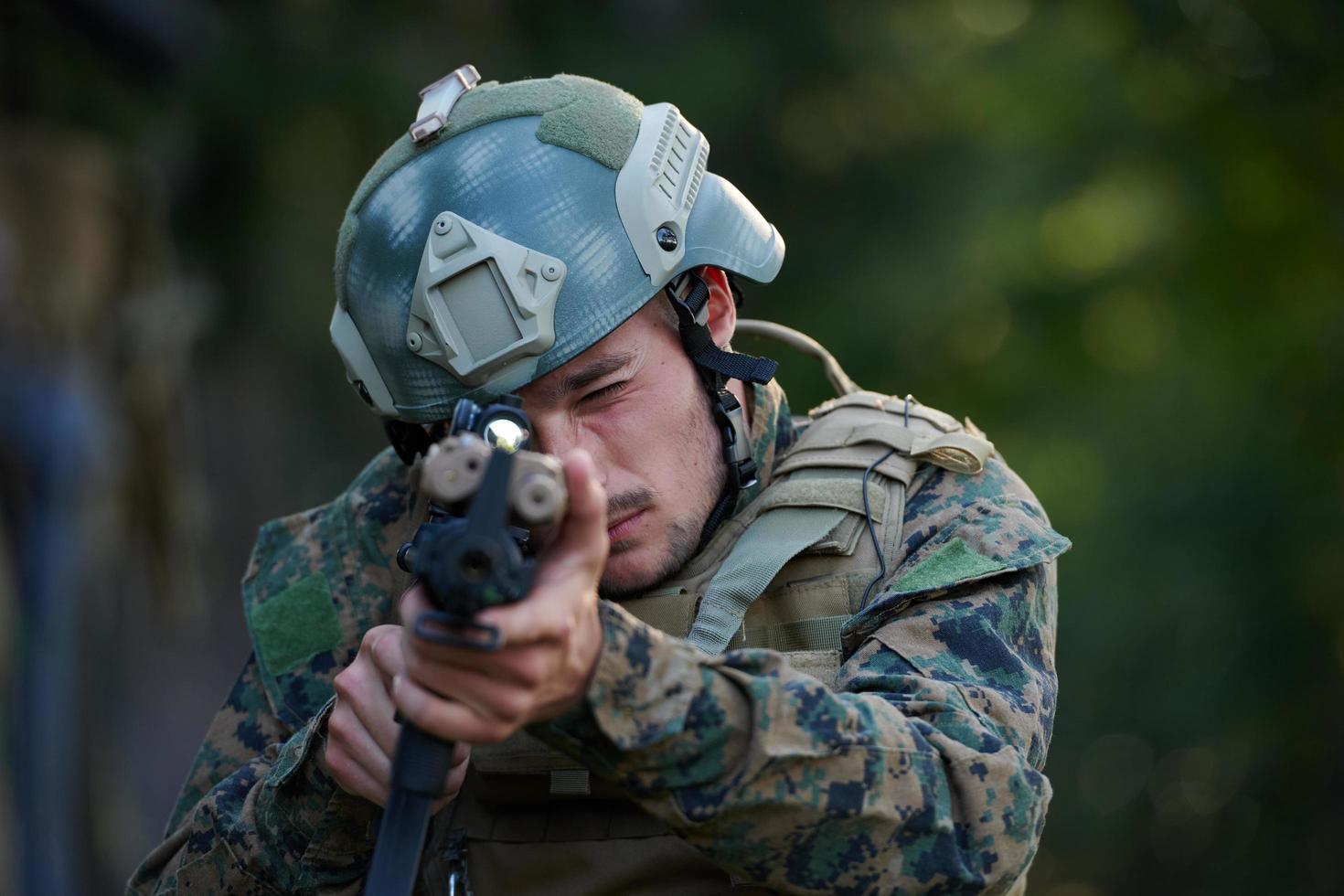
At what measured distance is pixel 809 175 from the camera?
9.91 metres

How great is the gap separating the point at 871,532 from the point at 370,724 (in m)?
1.01

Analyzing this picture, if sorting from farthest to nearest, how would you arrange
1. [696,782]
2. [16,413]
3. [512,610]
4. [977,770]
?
1. [16,413]
2. [977,770]
3. [696,782]
4. [512,610]

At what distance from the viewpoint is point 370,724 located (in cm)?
254

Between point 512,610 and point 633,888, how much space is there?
3.71ft

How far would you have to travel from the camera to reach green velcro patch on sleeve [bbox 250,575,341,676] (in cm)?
329

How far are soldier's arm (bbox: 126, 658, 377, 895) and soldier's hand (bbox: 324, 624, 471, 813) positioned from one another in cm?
17

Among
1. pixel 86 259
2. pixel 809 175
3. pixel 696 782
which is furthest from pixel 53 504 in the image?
pixel 696 782

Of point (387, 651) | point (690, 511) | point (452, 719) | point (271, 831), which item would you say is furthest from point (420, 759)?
point (690, 511)

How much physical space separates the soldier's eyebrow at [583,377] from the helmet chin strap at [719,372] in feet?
0.68

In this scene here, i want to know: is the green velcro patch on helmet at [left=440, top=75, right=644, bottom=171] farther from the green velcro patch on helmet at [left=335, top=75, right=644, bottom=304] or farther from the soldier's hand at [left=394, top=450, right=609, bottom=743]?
the soldier's hand at [left=394, top=450, right=609, bottom=743]

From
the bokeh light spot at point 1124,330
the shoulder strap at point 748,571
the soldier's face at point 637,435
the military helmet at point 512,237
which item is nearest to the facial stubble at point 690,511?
the soldier's face at point 637,435

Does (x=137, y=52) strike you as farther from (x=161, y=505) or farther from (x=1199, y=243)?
(x=1199, y=243)

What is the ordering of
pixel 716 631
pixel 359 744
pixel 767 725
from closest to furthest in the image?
pixel 767 725 < pixel 359 744 < pixel 716 631

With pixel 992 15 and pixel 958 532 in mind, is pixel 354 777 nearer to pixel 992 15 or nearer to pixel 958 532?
pixel 958 532
